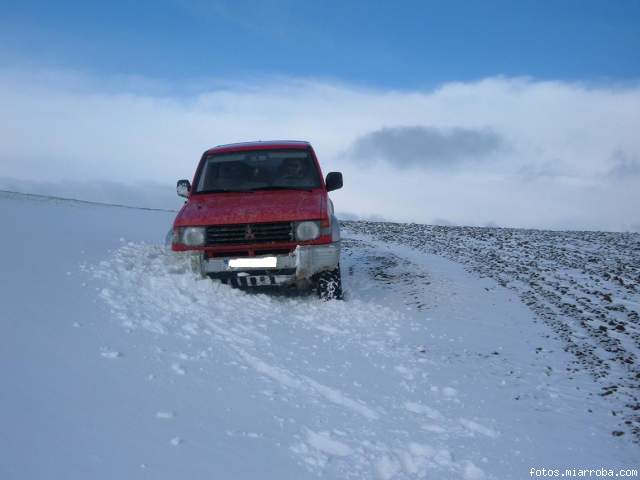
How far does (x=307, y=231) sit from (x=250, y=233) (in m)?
0.62

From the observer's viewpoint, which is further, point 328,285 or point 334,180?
point 334,180

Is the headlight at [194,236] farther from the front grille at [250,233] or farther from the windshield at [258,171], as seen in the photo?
the windshield at [258,171]

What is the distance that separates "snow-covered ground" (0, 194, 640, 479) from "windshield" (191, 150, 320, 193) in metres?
1.25

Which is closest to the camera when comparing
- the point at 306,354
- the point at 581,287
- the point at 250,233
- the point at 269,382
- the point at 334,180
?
the point at 269,382

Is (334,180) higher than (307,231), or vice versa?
(334,180)

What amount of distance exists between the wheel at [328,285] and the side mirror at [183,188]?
223 centimetres

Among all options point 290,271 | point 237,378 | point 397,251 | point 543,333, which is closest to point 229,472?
point 237,378

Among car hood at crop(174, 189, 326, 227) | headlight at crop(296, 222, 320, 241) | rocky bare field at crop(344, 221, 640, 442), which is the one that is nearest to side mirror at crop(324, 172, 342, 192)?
car hood at crop(174, 189, 326, 227)

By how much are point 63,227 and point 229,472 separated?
24.2 ft

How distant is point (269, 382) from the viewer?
375 centimetres

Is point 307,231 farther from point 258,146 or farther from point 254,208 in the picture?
point 258,146

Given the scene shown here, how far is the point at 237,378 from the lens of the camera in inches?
147

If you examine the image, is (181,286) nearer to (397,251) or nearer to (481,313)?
(481,313)

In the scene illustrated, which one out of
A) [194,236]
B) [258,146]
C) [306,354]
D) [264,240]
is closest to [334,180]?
[258,146]
